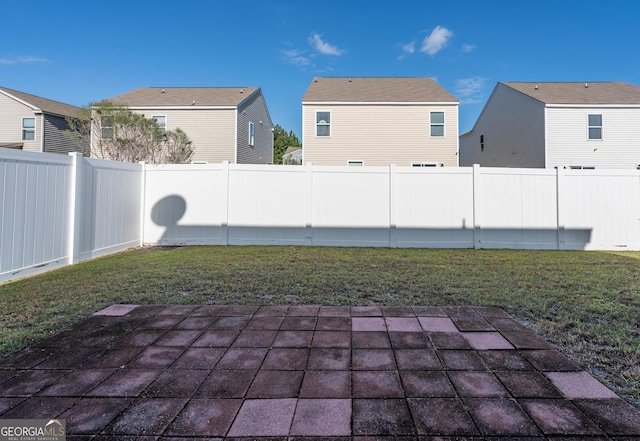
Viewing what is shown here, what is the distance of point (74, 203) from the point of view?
18.4 ft

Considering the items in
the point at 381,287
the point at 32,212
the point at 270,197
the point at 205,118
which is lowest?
the point at 381,287

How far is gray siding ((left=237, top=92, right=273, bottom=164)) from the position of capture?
16731mm

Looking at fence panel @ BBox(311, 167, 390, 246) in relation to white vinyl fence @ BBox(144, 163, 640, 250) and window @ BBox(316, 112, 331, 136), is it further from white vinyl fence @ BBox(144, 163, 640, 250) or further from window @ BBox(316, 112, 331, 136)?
window @ BBox(316, 112, 331, 136)

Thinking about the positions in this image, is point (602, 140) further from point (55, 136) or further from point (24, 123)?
point (24, 123)

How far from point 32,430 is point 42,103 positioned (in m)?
23.0

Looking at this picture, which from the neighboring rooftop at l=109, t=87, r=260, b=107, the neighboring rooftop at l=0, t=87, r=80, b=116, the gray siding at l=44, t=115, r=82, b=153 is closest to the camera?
the neighboring rooftop at l=109, t=87, r=260, b=107

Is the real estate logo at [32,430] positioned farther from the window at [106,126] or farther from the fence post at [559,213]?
the window at [106,126]

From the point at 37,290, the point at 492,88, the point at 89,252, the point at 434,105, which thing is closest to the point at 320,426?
the point at 37,290

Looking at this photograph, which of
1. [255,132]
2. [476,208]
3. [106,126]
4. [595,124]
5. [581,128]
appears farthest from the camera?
[255,132]

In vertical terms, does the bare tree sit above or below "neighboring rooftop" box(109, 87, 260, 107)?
below

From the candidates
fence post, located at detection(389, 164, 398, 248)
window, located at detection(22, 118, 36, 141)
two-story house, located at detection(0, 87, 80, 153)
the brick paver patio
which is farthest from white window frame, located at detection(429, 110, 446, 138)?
window, located at detection(22, 118, 36, 141)

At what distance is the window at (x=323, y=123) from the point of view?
603 inches

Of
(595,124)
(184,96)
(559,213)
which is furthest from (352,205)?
(595,124)

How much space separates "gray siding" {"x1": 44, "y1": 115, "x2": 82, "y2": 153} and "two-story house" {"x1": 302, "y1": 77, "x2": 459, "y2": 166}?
43.7ft
